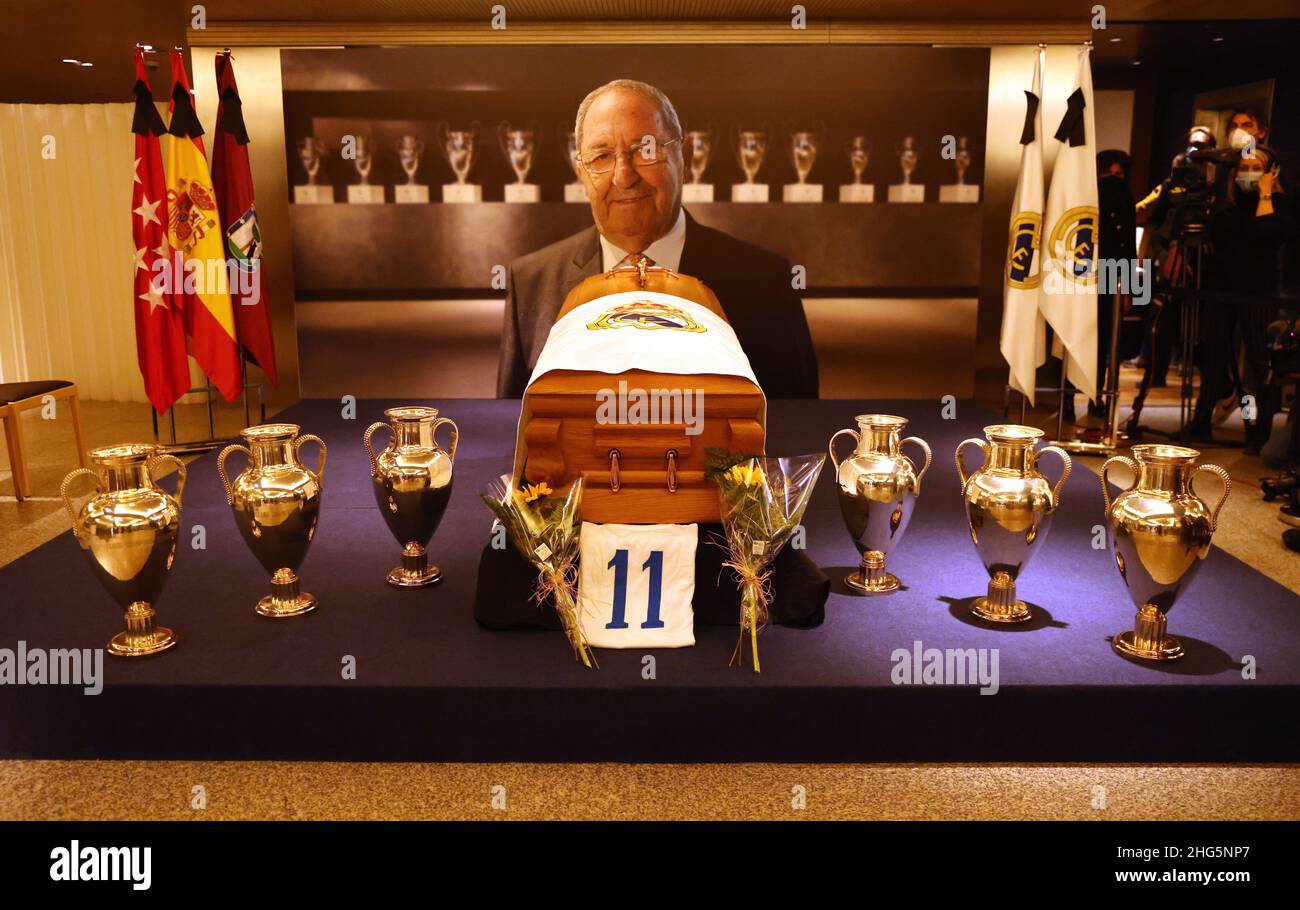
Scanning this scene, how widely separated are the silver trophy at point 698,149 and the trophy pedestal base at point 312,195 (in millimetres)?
2195

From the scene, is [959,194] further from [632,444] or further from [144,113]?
[632,444]

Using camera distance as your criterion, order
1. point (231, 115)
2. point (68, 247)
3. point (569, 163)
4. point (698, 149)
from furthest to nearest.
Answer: point (68, 247), point (569, 163), point (698, 149), point (231, 115)

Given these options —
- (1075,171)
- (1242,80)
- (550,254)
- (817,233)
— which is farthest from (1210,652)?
(1242,80)

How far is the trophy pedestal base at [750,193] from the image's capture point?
605 centimetres

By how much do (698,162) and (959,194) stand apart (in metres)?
1.63

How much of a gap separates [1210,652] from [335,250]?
548cm

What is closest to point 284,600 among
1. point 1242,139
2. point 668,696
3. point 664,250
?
point 668,696

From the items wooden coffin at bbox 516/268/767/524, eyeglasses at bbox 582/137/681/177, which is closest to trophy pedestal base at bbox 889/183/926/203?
eyeglasses at bbox 582/137/681/177

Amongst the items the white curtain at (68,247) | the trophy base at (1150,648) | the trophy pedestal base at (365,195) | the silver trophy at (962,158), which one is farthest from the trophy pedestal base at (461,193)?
the trophy base at (1150,648)

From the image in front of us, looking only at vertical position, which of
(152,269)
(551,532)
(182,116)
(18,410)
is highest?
(182,116)

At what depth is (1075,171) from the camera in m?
5.29

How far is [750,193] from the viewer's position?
6.06 metres

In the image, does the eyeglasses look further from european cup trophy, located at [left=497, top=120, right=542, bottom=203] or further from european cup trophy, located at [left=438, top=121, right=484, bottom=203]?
european cup trophy, located at [left=438, top=121, right=484, bottom=203]

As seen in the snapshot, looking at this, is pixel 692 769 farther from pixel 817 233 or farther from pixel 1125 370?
pixel 1125 370
